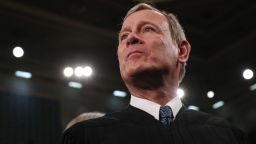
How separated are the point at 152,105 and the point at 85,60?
767cm

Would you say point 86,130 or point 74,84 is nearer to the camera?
point 86,130

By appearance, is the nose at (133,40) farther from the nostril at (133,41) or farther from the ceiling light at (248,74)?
the ceiling light at (248,74)

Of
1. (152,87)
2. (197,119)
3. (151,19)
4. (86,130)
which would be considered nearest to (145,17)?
(151,19)

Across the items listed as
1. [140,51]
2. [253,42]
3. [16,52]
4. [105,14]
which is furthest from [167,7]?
[140,51]

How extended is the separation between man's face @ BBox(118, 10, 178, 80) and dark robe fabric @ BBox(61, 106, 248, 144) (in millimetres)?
177

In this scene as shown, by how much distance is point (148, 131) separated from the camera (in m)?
1.61

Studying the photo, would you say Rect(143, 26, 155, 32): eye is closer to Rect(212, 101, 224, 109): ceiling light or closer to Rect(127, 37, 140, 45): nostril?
Rect(127, 37, 140, 45): nostril

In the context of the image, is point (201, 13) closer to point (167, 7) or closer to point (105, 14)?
point (167, 7)

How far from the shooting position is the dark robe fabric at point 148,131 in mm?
1528

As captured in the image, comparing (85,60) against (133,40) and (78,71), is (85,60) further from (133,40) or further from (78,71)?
(133,40)

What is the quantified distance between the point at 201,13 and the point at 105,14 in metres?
1.84

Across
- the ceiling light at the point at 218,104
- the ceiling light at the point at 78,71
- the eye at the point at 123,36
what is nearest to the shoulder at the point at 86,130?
the eye at the point at 123,36

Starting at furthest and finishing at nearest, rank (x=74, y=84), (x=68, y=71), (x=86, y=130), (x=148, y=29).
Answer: (x=74, y=84), (x=68, y=71), (x=148, y=29), (x=86, y=130)

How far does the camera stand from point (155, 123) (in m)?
1.64
